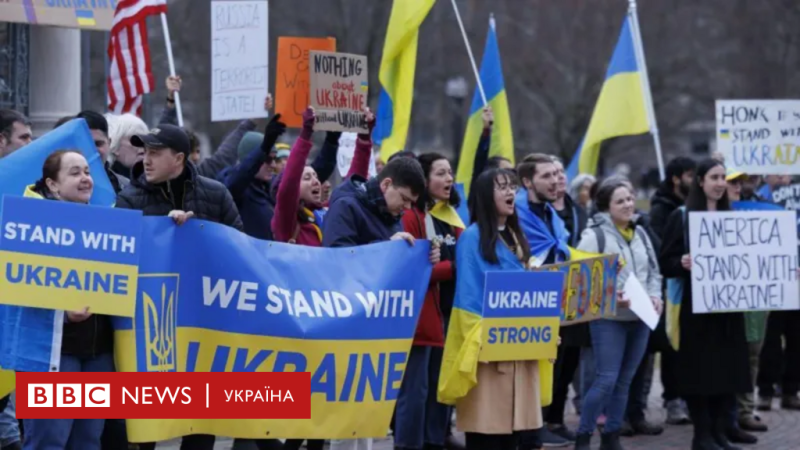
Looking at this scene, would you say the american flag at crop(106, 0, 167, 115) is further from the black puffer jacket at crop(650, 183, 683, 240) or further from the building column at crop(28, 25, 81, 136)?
the black puffer jacket at crop(650, 183, 683, 240)

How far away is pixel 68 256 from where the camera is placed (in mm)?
6820

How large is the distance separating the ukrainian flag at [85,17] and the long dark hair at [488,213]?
12.9 ft

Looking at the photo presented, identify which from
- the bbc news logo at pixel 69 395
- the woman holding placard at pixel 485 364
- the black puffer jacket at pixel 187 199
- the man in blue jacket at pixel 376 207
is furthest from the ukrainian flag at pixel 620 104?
the bbc news logo at pixel 69 395

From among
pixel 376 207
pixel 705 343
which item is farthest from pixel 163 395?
pixel 705 343

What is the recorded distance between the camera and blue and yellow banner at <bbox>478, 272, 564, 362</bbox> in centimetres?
852

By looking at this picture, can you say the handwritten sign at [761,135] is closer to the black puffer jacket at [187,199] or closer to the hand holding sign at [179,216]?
the black puffer jacket at [187,199]

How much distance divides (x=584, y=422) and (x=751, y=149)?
11.0ft

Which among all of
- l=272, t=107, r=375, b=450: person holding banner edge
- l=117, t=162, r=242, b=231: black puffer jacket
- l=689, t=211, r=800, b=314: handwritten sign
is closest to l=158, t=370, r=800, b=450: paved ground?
l=689, t=211, r=800, b=314: handwritten sign

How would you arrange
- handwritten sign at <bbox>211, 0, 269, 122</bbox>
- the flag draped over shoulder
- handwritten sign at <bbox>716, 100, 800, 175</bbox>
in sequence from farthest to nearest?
handwritten sign at <bbox>716, 100, 800, 175</bbox>
handwritten sign at <bbox>211, 0, 269, 122</bbox>
the flag draped over shoulder

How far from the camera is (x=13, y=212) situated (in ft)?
22.1

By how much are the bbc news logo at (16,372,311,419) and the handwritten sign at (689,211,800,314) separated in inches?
146

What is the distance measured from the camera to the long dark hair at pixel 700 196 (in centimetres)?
1060

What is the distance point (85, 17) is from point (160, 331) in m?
4.86

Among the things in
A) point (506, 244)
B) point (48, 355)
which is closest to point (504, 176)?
point (506, 244)
